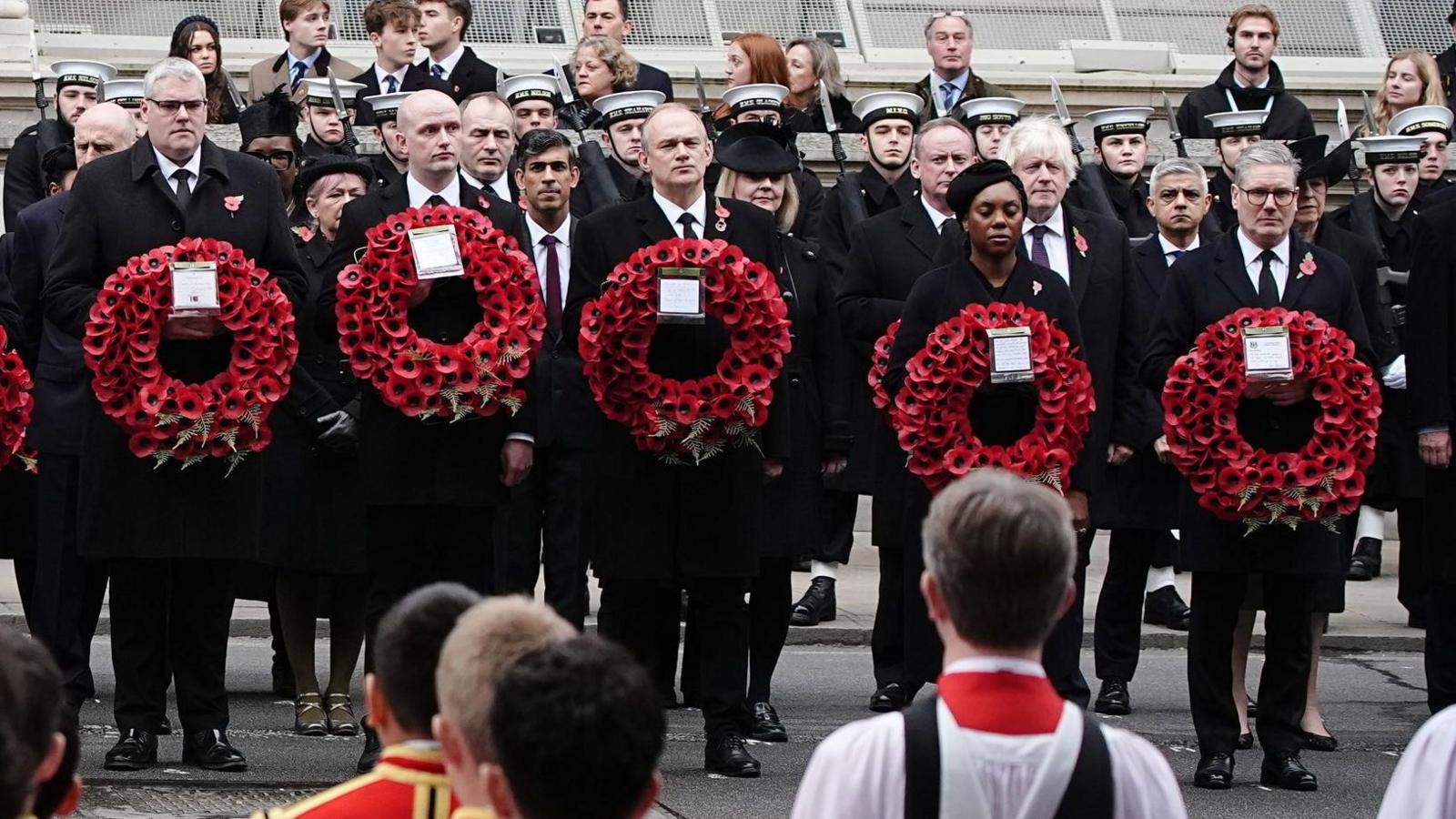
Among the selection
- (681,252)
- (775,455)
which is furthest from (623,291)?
(775,455)

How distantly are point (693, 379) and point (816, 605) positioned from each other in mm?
4201

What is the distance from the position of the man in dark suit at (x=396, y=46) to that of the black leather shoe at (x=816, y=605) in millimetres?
3342

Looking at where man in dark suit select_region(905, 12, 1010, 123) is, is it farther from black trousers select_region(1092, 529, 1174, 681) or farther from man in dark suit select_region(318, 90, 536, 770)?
man in dark suit select_region(318, 90, 536, 770)

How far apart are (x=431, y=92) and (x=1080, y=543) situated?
288 cm

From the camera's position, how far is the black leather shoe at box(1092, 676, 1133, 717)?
33.9ft

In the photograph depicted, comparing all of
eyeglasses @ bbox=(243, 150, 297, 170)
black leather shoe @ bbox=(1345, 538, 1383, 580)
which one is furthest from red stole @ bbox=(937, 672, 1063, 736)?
black leather shoe @ bbox=(1345, 538, 1383, 580)

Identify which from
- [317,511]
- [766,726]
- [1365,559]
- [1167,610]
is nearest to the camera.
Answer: [766,726]

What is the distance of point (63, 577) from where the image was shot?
8.93 m

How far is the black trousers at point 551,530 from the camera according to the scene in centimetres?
1012

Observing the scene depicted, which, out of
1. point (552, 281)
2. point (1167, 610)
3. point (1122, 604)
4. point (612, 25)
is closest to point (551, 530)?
point (552, 281)

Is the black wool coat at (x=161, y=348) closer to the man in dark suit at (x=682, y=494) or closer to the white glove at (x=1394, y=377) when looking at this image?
the man in dark suit at (x=682, y=494)

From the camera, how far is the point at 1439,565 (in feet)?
29.3

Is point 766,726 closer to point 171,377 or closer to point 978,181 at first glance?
point 978,181

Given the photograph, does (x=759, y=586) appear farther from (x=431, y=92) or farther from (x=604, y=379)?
(x=431, y=92)
